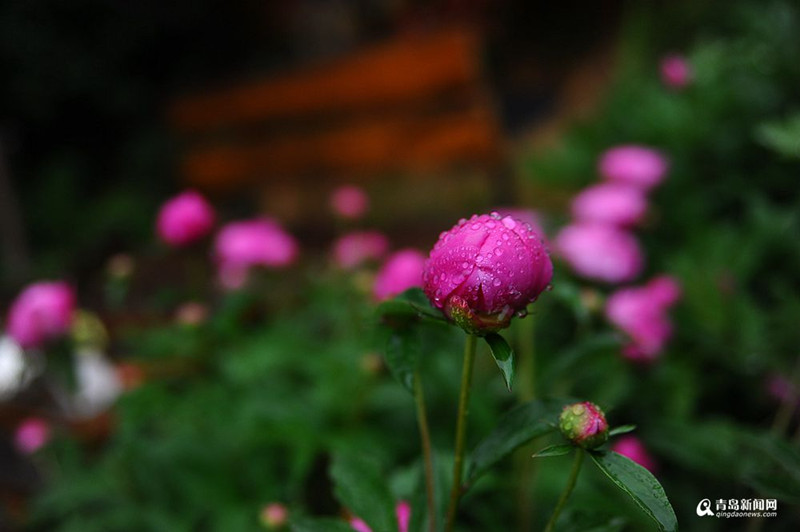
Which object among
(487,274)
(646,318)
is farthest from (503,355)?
(646,318)

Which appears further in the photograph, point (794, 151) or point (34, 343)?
point (34, 343)

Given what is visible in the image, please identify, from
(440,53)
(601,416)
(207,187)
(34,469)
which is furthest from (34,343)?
(207,187)

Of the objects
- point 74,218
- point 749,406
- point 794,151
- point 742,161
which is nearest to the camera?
point 794,151

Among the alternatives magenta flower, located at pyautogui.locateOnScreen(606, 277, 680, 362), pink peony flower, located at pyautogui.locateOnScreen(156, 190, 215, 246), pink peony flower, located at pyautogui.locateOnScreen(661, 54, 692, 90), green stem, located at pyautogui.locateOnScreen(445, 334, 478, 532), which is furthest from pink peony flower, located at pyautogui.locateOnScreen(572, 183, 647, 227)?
green stem, located at pyautogui.locateOnScreen(445, 334, 478, 532)

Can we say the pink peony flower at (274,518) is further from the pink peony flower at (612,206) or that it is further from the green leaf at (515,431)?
the pink peony flower at (612,206)

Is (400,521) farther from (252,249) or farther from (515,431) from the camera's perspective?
(252,249)

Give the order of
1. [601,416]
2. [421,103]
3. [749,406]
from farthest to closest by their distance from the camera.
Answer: [421,103] → [749,406] → [601,416]

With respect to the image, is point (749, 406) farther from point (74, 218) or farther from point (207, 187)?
point (74, 218)

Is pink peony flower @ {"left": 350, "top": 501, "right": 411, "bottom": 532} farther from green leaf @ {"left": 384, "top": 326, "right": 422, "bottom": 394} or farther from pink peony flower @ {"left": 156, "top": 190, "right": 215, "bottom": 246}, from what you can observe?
pink peony flower @ {"left": 156, "top": 190, "right": 215, "bottom": 246}

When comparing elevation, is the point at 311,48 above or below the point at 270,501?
above
